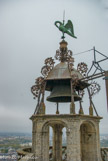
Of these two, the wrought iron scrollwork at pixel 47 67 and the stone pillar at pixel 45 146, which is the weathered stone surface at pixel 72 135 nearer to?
the stone pillar at pixel 45 146

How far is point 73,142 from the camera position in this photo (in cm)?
1181

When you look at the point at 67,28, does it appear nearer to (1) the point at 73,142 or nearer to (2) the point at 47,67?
(2) the point at 47,67

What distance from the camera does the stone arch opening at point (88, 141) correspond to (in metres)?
13.4

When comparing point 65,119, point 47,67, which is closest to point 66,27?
point 47,67

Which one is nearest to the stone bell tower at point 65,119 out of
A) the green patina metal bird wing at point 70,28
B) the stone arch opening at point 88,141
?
the stone arch opening at point 88,141

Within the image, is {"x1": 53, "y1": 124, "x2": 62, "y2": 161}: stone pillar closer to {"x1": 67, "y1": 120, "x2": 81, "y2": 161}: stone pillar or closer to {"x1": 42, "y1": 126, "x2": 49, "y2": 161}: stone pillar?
{"x1": 42, "y1": 126, "x2": 49, "y2": 161}: stone pillar

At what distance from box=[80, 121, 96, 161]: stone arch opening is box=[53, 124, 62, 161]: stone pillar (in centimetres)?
225

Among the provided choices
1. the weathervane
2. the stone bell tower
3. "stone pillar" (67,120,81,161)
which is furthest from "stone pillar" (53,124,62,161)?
the weathervane

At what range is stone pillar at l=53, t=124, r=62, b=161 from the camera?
1567 cm

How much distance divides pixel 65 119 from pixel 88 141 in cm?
306

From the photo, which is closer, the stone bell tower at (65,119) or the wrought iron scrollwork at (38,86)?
the stone bell tower at (65,119)

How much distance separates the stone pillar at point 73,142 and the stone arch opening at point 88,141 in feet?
4.56

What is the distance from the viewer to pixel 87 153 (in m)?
13.8

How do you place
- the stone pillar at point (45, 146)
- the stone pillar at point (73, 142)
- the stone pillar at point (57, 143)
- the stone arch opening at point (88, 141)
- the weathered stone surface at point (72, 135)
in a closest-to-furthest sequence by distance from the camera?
the stone pillar at point (73, 142) < the weathered stone surface at point (72, 135) < the stone pillar at point (45, 146) < the stone arch opening at point (88, 141) < the stone pillar at point (57, 143)
